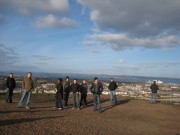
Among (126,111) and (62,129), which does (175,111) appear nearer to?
(126,111)

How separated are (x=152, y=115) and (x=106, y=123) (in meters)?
5.86

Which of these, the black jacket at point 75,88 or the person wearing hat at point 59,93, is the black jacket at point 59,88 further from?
the black jacket at point 75,88

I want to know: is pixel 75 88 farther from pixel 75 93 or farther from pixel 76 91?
pixel 75 93

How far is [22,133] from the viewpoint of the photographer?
1062cm

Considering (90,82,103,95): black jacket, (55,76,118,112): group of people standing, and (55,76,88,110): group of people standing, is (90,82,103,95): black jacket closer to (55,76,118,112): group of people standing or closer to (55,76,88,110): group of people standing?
(55,76,118,112): group of people standing

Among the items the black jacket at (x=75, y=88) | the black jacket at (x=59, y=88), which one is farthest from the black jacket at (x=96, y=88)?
the black jacket at (x=59, y=88)

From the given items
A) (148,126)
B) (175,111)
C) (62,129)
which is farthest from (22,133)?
(175,111)

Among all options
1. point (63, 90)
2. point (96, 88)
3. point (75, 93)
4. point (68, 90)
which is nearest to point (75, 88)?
point (75, 93)

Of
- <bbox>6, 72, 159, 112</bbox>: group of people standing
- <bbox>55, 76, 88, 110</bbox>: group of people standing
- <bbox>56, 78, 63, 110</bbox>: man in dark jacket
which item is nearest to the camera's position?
<bbox>6, 72, 159, 112</bbox>: group of people standing

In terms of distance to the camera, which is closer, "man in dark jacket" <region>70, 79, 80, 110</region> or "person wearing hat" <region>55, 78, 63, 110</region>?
"person wearing hat" <region>55, 78, 63, 110</region>

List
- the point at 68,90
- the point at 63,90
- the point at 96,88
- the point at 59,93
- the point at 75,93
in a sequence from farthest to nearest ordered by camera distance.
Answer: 1. the point at 68,90
2. the point at 63,90
3. the point at 75,93
4. the point at 59,93
5. the point at 96,88

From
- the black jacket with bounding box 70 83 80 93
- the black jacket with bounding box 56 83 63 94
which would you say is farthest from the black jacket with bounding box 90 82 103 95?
the black jacket with bounding box 56 83 63 94

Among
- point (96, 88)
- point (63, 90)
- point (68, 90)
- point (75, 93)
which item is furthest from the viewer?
point (68, 90)

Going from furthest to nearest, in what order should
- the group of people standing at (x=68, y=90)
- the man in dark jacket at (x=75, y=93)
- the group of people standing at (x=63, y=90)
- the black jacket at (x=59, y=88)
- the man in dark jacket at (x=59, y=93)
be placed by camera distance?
1. the man in dark jacket at (x=75, y=93)
2. the black jacket at (x=59, y=88)
3. the group of people standing at (x=68, y=90)
4. the man in dark jacket at (x=59, y=93)
5. the group of people standing at (x=63, y=90)
